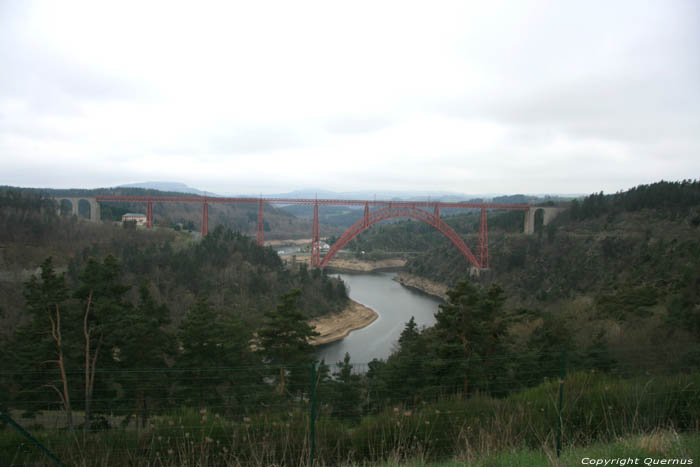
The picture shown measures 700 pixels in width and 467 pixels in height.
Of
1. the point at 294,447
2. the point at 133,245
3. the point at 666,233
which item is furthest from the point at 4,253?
the point at 666,233

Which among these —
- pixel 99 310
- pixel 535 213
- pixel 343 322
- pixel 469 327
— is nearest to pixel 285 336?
pixel 99 310

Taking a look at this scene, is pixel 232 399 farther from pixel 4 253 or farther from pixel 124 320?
pixel 4 253

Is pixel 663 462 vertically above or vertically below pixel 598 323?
above

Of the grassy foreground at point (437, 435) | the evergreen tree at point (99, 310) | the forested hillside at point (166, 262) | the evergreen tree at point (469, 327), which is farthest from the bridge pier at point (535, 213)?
the grassy foreground at point (437, 435)

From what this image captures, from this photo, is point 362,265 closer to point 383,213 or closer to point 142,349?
point 383,213

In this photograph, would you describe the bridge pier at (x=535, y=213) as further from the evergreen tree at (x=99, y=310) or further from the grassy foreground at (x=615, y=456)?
the grassy foreground at (x=615, y=456)

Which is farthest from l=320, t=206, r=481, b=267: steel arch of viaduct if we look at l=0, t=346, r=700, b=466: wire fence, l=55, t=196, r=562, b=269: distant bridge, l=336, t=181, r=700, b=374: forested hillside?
l=0, t=346, r=700, b=466: wire fence
